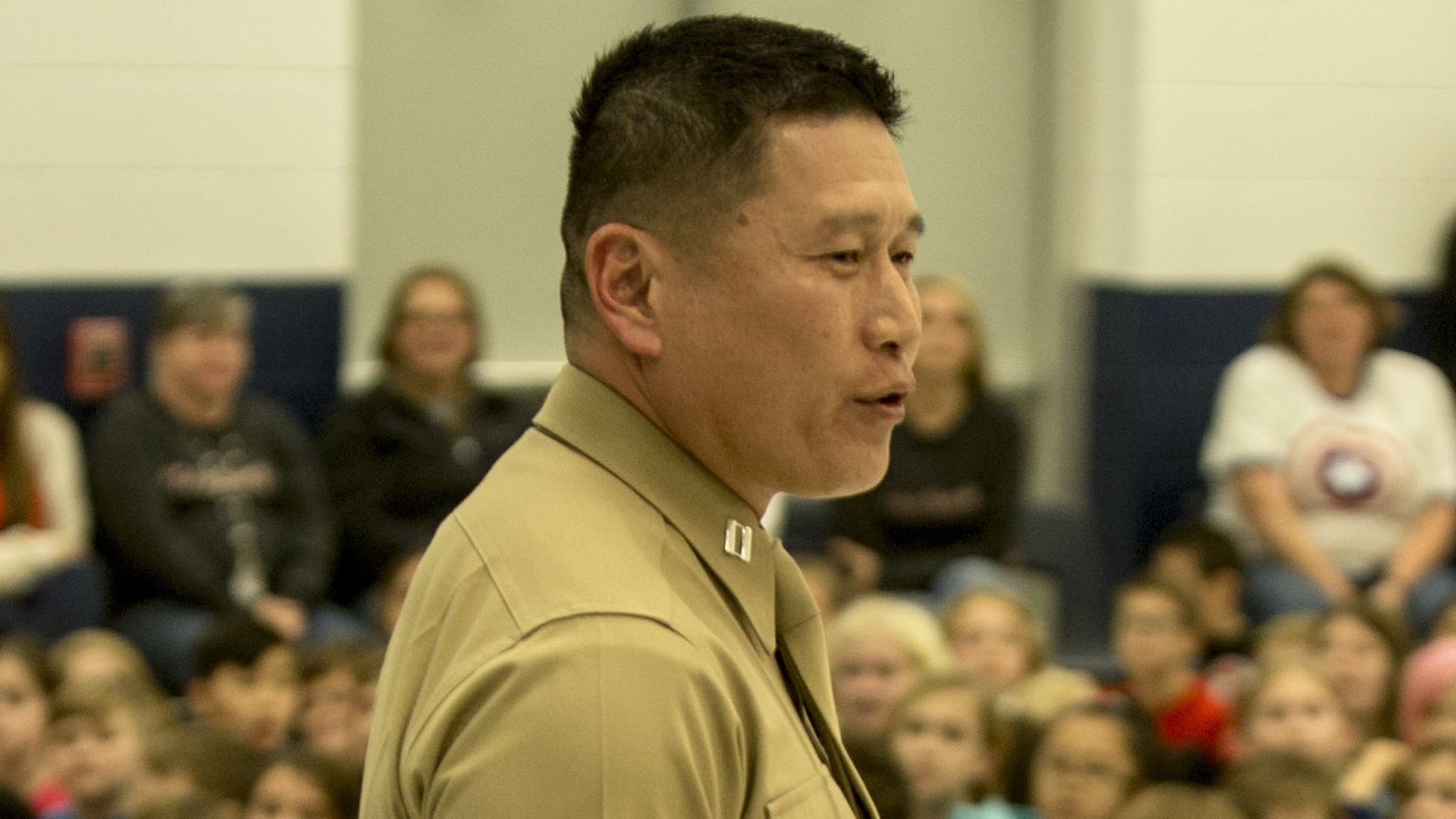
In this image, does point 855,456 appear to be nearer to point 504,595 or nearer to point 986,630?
point 504,595

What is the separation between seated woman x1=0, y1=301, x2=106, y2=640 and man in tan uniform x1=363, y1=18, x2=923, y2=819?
12.3ft

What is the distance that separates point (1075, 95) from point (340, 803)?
3.64 meters

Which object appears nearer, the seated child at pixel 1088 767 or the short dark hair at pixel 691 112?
the short dark hair at pixel 691 112

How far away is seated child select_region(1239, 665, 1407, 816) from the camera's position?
4.07 meters

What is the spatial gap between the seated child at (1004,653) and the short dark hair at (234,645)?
1466 millimetres

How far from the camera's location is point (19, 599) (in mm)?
4770

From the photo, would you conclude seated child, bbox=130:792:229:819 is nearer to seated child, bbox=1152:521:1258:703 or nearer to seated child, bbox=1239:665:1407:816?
seated child, bbox=1239:665:1407:816

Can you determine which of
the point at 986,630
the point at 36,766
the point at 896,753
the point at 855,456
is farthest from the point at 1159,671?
the point at 855,456

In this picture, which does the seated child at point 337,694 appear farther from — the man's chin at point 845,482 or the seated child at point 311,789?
the man's chin at point 845,482

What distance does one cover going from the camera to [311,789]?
363cm

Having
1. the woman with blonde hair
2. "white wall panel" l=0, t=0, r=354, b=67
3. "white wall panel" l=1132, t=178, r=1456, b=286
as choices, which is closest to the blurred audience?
"white wall panel" l=0, t=0, r=354, b=67

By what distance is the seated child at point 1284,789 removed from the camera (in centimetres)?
364

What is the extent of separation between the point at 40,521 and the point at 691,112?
412 centimetres

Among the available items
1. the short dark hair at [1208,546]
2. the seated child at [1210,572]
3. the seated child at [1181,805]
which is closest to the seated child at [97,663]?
the seated child at [1181,805]
